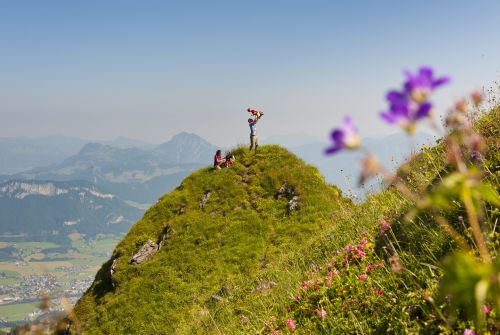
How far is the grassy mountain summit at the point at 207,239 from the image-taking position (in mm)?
19891

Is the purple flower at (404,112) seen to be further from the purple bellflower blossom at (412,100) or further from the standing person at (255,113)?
the standing person at (255,113)

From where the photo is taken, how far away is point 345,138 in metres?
1.49

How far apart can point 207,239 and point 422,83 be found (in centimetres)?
2338

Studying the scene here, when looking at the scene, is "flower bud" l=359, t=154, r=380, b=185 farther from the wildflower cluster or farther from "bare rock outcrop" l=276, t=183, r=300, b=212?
"bare rock outcrop" l=276, t=183, r=300, b=212

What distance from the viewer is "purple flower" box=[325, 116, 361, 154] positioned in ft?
4.86

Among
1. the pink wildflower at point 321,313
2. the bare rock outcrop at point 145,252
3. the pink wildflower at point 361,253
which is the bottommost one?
the bare rock outcrop at point 145,252

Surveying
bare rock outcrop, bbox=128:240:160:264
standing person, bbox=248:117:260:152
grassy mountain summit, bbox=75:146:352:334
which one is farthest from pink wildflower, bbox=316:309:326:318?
standing person, bbox=248:117:260:152

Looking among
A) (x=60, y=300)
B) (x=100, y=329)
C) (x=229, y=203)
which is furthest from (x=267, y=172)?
(x=60, y=300)

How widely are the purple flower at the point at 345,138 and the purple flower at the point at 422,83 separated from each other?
0.28 meters

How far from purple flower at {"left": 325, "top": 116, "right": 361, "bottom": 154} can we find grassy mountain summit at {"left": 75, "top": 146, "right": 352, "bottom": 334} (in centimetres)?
1534

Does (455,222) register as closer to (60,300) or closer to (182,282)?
(60,300)

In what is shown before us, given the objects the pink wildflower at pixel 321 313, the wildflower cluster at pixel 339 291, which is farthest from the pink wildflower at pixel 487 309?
the pink wildflower at pixel 321 313

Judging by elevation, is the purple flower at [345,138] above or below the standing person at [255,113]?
below

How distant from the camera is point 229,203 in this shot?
87.7ft
